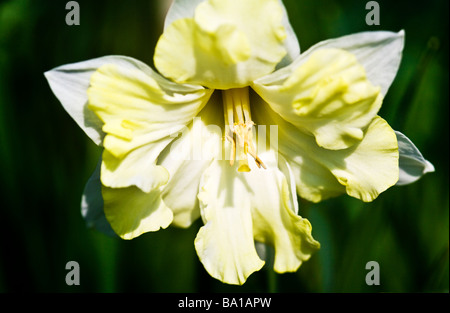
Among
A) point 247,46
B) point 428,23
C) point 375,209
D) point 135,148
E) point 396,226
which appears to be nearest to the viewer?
point 247,46

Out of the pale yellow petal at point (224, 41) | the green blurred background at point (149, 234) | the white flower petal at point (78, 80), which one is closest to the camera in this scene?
the pale yellow petal at point (224, 41)

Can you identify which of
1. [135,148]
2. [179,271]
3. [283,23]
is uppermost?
[283,23]

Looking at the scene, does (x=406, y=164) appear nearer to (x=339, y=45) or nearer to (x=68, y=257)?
(x=339, y=45)

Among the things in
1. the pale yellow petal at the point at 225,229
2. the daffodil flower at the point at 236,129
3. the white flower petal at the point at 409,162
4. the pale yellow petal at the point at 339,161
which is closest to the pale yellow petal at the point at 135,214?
the daffodil flower at the point at 236,129

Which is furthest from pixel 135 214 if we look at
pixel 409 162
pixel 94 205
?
pixel 409 162

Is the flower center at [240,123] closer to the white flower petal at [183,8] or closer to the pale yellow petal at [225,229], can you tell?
the pale yellow petal at [225,229]

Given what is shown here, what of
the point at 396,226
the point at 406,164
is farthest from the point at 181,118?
the point at 396,226
